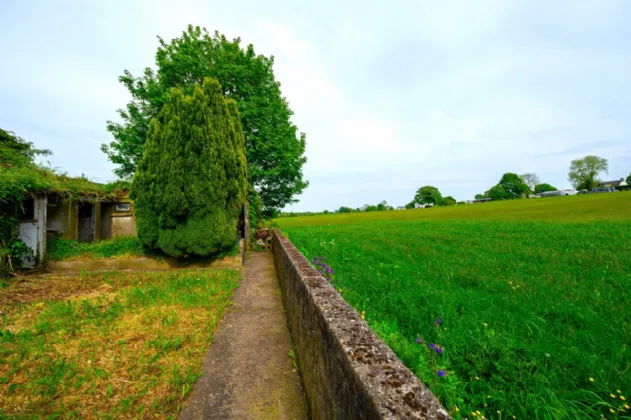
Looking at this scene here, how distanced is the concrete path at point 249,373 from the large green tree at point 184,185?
3383 millimetres

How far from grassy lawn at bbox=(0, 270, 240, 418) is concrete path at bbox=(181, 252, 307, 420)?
0.62 ft

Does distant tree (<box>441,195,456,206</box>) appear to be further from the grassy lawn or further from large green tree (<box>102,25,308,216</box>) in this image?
the grassy lawn

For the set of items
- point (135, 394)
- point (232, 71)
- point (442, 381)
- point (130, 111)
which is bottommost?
point (135, 394)

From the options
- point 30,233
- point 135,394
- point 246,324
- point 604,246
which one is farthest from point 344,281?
point 30,233

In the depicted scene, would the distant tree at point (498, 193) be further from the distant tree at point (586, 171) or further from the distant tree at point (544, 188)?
the distant tree at point (544, 188)

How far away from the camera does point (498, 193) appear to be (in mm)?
78438

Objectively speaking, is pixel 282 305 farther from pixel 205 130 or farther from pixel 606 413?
pixel 205 130

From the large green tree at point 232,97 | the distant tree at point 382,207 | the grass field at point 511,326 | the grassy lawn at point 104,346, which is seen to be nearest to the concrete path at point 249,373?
the grassy lawn at point 104,346

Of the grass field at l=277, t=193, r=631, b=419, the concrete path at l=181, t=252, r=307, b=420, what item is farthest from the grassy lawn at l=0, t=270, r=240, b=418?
the grass field at l=277, t=193, r=631, b=419

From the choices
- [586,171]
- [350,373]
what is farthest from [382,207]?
[350,373]

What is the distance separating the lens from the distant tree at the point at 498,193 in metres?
77.5

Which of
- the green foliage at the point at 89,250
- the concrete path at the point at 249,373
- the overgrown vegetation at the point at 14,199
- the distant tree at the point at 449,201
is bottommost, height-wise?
the concrete path at the point at 249,373

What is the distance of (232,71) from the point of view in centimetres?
1230

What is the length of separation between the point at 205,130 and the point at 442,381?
773cm
